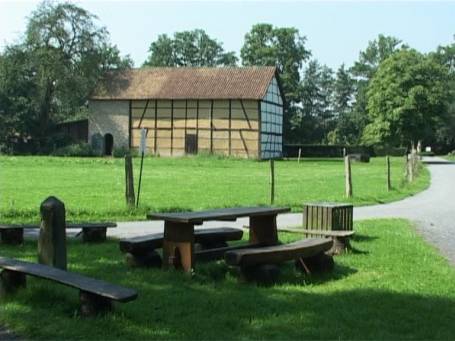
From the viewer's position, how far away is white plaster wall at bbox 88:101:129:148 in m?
59.2

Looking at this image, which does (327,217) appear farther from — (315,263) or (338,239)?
(315,263)

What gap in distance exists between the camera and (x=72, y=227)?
10.6 metres

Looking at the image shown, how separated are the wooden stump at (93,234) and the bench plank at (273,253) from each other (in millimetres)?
3904

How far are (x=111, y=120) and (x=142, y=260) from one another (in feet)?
173

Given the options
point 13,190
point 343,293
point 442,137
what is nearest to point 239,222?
A: point 343,293

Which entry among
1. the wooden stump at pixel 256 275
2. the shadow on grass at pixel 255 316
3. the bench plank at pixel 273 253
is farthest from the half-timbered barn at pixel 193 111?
the shadow on grass at pixel 255 316

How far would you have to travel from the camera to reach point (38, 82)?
6066 centimetres

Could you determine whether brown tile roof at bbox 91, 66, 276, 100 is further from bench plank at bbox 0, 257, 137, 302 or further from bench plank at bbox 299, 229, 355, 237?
bench plank at bbox 0, 257, 137, 302

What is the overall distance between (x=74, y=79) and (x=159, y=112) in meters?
9.51

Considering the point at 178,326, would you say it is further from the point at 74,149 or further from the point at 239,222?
the point at 74,149

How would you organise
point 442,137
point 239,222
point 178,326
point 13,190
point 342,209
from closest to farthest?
point 178,326 < point 342,209 < point 239,222 < point 13,190 < point 442,137

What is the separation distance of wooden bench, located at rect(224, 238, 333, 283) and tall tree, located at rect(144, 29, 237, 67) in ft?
305

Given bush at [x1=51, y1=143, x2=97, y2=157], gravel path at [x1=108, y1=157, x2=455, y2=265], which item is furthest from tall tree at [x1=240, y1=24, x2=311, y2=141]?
gravel path at [x1=108, y1=157, x2=455, y2=265]

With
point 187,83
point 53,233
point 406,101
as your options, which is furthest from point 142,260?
point 406,101
